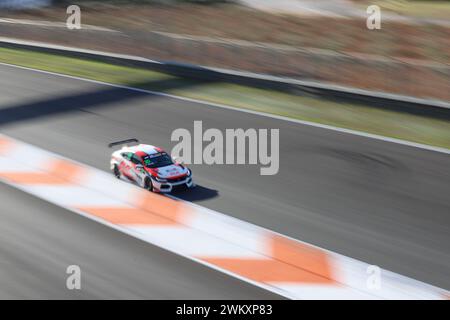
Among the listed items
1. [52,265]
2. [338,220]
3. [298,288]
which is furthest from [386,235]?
[52,265]

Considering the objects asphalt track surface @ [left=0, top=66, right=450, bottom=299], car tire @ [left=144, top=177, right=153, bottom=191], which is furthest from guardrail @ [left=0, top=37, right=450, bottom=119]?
car tire @ [left=144, top=177, right=153, bottom=191]

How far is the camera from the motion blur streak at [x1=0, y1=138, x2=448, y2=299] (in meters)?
7.97

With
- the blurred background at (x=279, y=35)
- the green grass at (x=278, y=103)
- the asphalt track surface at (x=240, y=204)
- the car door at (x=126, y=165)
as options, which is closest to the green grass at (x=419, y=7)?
the blurred background at (x=279, y=35)

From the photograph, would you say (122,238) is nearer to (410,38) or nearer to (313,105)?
(313,105)

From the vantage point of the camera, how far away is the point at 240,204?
1048 centimetres

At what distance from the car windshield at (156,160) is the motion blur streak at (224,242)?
0.49m

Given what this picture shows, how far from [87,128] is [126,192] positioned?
13.5ft

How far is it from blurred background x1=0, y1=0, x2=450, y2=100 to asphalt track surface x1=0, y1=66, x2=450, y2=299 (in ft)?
16.1

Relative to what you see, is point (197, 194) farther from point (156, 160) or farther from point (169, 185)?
point (156, 160)

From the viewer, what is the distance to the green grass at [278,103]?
47.3 feet

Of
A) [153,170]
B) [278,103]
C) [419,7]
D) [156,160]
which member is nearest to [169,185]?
[153,170]

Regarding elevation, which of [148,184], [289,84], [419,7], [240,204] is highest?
[419,7]

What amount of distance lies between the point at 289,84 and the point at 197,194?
23.9 ft

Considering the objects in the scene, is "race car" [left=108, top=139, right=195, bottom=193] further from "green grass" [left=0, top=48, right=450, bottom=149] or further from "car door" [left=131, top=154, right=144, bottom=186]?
"green grass" [left=0, top=48, right=450, bottom=149]
